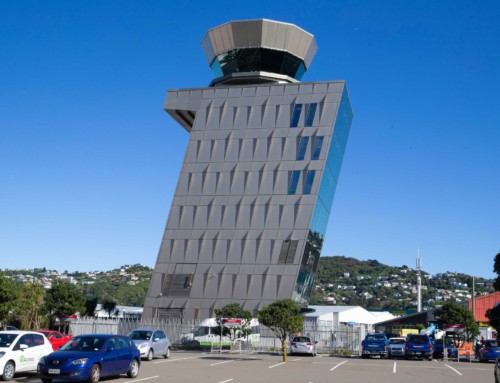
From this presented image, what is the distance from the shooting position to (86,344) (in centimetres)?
2203

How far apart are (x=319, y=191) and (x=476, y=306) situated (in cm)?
3094

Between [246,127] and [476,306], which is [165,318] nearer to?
[246,127]

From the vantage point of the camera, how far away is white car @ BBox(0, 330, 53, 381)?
72.8ft

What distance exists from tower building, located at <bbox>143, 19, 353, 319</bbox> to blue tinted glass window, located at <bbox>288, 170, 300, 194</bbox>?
98 millimetres

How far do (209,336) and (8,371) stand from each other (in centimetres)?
2985

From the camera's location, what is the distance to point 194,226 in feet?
201

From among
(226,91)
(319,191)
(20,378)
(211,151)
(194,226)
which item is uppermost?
(226,91)

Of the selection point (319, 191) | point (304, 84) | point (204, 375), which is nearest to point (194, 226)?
point (319, 191)

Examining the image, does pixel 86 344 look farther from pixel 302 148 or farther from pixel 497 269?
pixel 302 148

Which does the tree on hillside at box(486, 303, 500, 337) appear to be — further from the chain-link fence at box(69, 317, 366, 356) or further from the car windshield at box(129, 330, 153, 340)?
the car windshield at box(129, 330, 153, 340)

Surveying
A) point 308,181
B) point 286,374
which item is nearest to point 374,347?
point 286,374

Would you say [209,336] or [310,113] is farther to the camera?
[310,113]

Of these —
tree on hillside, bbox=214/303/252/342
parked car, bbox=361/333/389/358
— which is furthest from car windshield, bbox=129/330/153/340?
parked car, bbox=361/333/389/358

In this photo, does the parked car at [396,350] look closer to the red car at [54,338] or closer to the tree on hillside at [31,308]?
the red car at [54,338]
